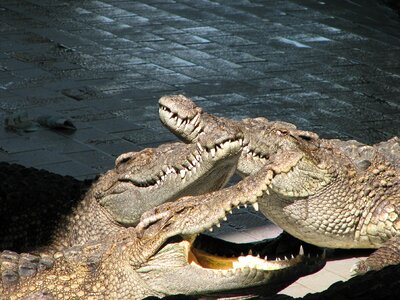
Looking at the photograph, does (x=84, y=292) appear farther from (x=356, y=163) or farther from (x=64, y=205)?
(x=356, y=163)

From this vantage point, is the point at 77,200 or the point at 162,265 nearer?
the point at 162,265

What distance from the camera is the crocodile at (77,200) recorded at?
5355 mm

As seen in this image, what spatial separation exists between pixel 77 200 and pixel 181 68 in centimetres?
348

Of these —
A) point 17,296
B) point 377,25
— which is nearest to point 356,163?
point 17,296

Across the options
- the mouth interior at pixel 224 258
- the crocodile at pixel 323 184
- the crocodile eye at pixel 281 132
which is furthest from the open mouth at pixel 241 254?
the crocodile eye at pixel 281 132

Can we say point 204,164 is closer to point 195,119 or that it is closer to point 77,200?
point 195,119

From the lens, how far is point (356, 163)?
5.63 metres

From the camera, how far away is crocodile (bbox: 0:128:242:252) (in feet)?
17.6

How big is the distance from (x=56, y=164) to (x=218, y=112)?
1.57 m

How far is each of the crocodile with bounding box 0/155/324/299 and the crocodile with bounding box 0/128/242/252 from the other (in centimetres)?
94

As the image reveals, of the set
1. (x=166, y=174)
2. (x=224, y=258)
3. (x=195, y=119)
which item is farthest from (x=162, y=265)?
(x=195, y=119)

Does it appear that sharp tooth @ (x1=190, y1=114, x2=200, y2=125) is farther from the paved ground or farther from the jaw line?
the paved ground

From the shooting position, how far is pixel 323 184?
215 inches

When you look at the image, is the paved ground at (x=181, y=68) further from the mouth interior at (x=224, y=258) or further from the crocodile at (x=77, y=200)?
the mouth interior at (x=224, y=258)
